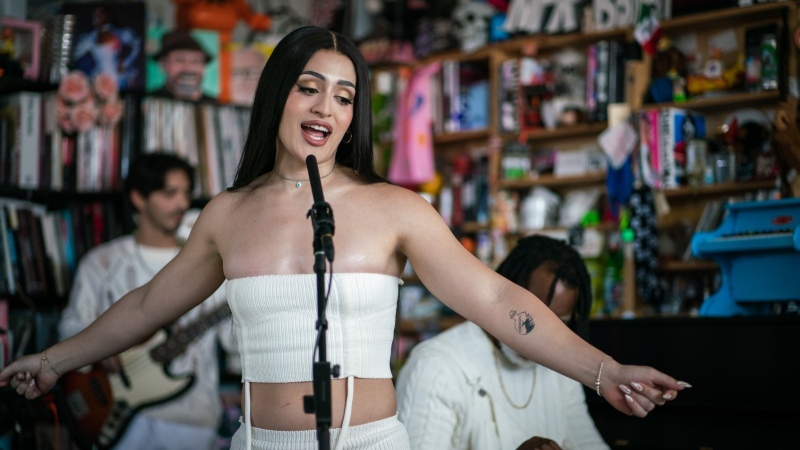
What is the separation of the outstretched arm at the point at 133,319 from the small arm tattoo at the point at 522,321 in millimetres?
593

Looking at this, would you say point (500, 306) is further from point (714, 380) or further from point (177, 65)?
point (177, 65)

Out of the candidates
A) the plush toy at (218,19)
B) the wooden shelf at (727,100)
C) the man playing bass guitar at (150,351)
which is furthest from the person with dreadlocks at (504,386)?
the plush toy at (218,19)

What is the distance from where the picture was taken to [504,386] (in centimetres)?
253

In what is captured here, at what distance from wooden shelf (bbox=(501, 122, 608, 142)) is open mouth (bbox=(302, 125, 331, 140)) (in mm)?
3098

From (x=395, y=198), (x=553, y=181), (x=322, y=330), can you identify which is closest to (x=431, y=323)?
(x=553, y=181)

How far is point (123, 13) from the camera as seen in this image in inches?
183

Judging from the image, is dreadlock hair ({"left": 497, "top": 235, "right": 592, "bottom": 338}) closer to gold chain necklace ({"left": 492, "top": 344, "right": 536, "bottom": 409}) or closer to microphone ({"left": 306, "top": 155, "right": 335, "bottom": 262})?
gold chain necklace ({"left": 492, "top": 344, "right": 536, "bottom": 409})

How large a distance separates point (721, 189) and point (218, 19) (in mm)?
2662

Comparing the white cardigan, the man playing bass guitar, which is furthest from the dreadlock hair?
the man playing bass guitar

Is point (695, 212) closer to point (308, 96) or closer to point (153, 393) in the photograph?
point (153, 393)

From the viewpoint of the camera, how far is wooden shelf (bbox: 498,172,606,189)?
4730 mm

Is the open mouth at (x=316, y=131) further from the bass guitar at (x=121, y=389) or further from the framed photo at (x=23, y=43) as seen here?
the framed photo at (x=23, y=43)

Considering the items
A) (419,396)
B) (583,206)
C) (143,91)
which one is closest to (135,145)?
(143,91)

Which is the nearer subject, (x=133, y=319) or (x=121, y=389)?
(x=133, y=319)
